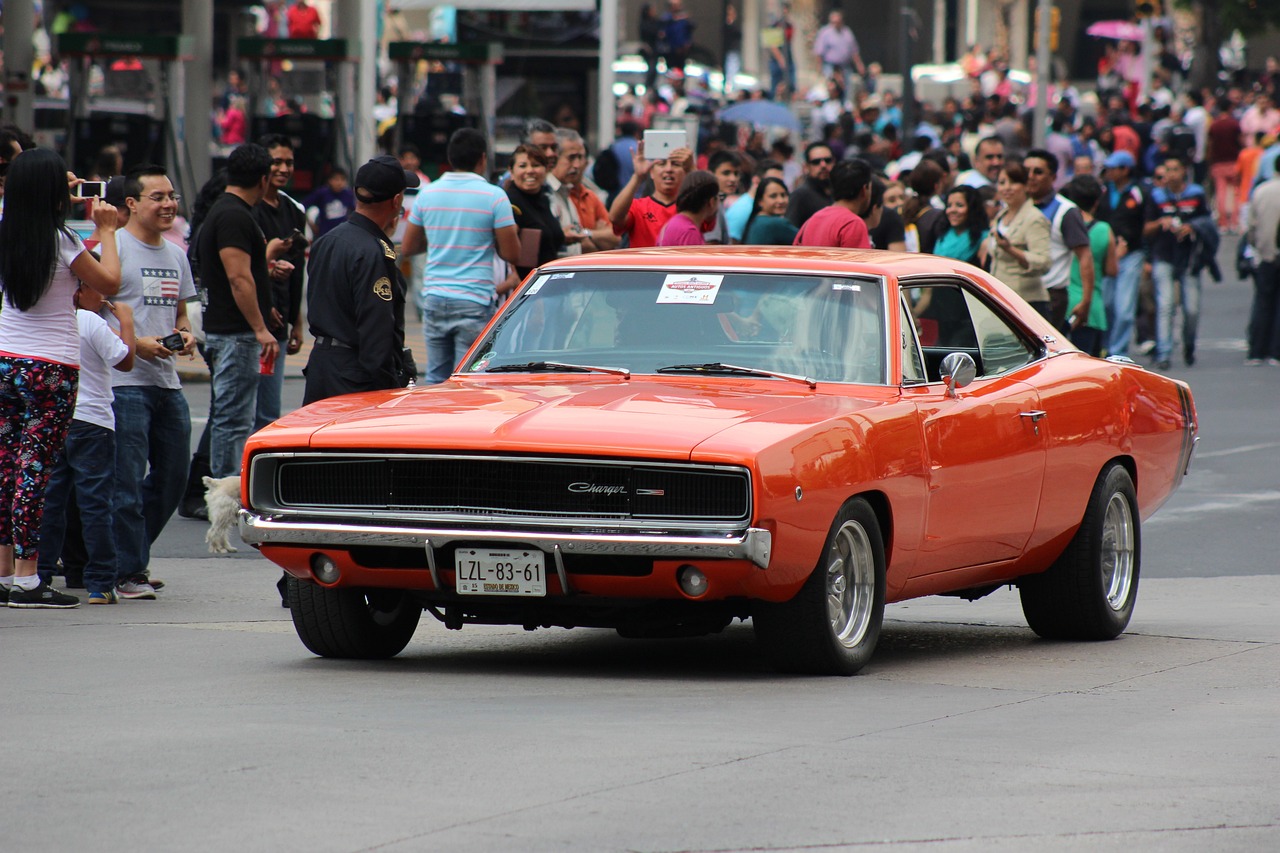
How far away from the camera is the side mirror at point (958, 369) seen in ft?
25.9

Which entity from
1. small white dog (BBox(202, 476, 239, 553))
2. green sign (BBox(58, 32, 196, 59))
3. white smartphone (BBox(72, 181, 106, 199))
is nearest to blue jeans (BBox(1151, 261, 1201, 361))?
green sign (BBox(58, 32, 196, 59))

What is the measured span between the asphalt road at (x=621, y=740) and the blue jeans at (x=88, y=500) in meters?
0.24

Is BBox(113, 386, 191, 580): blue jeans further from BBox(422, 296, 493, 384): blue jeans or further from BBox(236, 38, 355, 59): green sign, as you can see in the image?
BBox(236, 38, 355, 59): green sign

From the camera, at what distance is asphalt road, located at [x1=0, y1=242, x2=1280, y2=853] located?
203 inches

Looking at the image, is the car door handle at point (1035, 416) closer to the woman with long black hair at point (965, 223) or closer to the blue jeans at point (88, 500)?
the blue jeans at point (88, 500)

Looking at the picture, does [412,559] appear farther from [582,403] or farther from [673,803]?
[673,803]

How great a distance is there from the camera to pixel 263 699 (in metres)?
6.84

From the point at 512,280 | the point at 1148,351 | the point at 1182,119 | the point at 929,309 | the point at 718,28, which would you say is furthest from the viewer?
the point at 718,28

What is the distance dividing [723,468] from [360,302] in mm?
2680

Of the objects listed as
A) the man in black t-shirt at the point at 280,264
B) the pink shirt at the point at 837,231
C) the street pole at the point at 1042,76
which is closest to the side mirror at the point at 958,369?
the pink shirt at the point at 837,231

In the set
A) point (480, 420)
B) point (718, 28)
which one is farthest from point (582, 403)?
point (718, 28)

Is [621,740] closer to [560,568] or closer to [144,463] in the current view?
[560,568]

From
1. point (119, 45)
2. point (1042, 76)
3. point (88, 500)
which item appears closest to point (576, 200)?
point (88, 500)

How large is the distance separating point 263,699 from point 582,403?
1.46m
